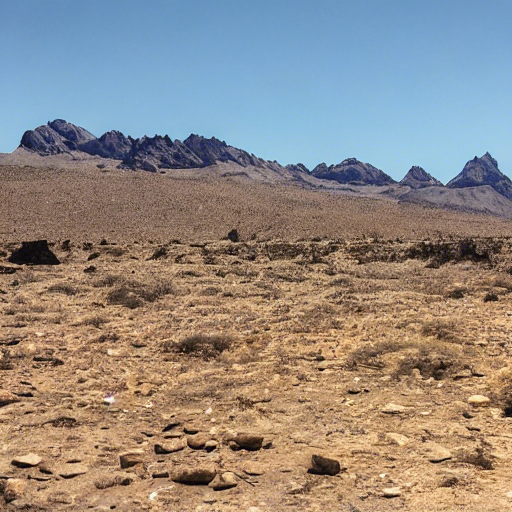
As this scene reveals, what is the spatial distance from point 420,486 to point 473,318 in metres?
6.71

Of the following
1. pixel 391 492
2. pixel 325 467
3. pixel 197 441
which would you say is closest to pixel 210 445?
pixel 197 441

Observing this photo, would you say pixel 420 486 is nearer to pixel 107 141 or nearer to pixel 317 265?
pixel 317 265

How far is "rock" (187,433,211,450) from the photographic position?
5.56 meters

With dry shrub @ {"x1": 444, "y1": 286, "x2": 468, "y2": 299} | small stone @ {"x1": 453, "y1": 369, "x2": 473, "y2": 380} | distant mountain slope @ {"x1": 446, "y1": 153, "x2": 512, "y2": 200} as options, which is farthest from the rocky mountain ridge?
small stone @ {"x1": 453, "y1": 369, "x2": 473, "y2": 380}

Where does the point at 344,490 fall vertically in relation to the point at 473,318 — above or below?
below

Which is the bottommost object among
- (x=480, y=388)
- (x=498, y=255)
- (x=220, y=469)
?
(x=220, y=469)

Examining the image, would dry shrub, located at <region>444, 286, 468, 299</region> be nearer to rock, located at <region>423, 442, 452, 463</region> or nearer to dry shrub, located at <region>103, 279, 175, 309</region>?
dry shrub, located at <region>103, 279, 175, 309</region>

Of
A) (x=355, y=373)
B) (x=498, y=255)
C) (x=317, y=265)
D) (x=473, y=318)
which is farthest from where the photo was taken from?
(x=498, y=255)

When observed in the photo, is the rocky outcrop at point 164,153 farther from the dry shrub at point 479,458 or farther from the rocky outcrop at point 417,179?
the dry shrub at point 479,458

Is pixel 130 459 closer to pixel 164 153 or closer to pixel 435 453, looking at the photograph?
pixel 435 453

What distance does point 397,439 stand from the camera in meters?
5.50

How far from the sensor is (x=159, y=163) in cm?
12600

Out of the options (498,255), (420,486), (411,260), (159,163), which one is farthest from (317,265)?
(159,163)

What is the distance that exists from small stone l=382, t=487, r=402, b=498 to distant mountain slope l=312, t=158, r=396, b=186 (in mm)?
151303
